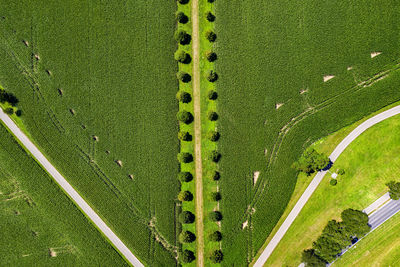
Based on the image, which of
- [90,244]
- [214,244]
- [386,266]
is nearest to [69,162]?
[90,244]

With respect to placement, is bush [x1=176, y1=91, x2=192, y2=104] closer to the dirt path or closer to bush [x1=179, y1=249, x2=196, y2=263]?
the dirt path

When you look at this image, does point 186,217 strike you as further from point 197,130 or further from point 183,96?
point 183,96

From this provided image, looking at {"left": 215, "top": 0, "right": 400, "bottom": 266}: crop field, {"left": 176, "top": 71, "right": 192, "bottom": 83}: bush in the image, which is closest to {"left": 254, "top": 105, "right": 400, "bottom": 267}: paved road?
{"left": 215, "top": 0, "right": 400, "bottom": 266}: crop field

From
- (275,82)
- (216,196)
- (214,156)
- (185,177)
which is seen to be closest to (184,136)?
(214,156)

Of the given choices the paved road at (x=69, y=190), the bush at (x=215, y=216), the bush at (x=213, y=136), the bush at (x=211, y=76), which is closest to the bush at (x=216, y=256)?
the bush at (x=215, y=216)

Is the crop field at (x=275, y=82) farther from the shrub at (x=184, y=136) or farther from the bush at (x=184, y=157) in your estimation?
the bush at (x=184, y=157)
